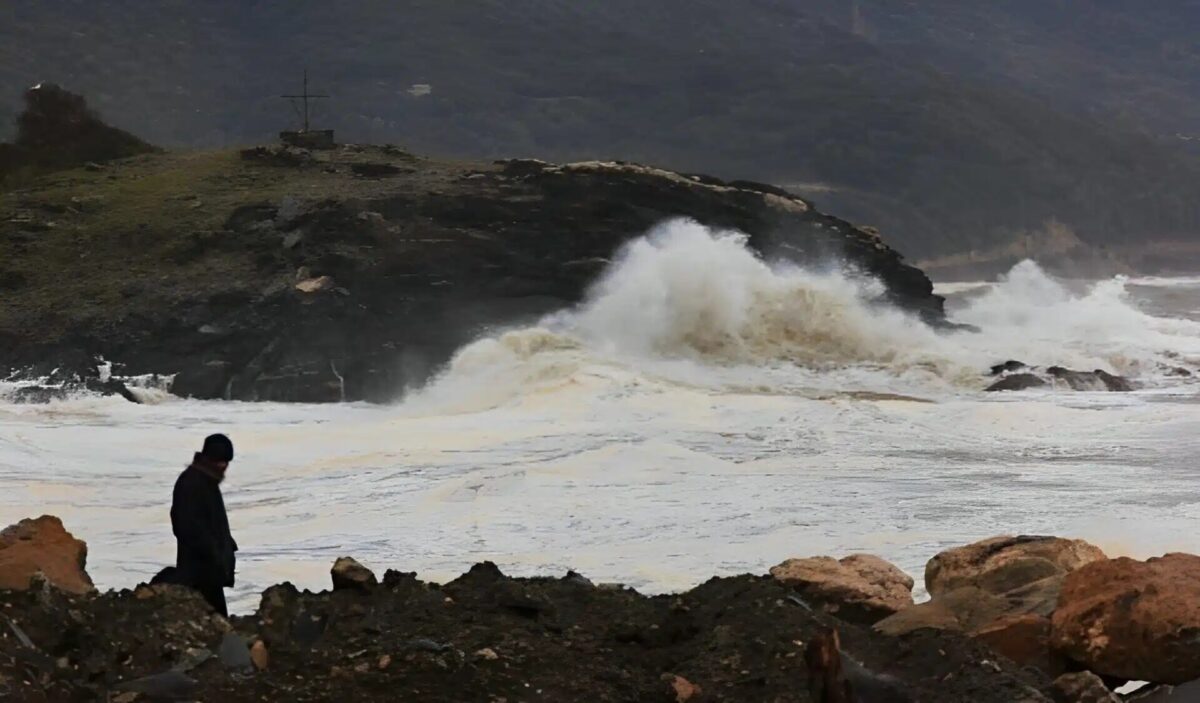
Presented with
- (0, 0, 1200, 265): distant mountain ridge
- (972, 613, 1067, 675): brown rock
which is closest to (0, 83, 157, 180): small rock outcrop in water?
(972, 613, 1067, 675): brown rock

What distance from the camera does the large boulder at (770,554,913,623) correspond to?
27.3 ft

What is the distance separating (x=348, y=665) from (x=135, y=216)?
26935 mm

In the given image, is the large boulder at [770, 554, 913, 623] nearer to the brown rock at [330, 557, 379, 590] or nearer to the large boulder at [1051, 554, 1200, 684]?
the large boulder at [1051, 554, 1200, 684]

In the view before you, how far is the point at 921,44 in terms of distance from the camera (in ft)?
536

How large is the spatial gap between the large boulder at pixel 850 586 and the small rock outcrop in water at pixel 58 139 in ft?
106

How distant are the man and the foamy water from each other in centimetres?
270

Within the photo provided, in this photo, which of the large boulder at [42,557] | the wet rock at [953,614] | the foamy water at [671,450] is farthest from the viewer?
the foamy water at [671,450]

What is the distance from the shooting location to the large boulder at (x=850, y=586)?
834 centimetres

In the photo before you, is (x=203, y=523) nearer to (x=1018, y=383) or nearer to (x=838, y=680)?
(x=838, y=680)

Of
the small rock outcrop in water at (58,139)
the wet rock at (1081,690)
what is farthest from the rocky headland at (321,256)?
the wet rock at (1081,690)

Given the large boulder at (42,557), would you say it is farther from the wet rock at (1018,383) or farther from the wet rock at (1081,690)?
the wet rock at (1018,383)

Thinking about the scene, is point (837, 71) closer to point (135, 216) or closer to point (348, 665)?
point (135, 216)

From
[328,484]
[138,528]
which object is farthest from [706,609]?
[328,484]

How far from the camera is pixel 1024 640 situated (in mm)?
7488
